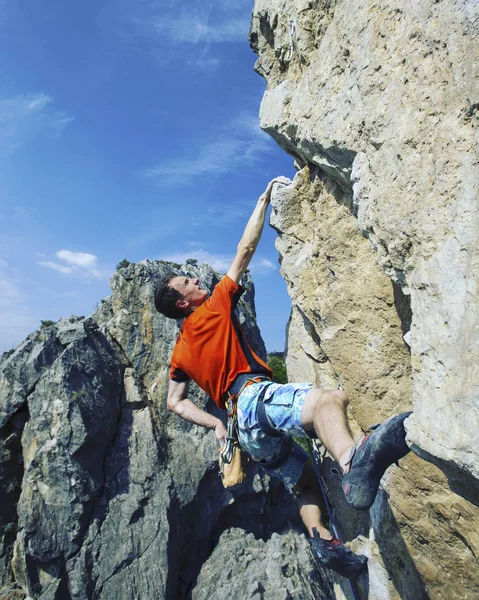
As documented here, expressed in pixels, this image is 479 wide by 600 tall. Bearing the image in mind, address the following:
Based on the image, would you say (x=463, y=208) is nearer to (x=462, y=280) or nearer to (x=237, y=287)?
(x=462, y=280)

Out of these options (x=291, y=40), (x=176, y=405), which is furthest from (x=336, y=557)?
(x=291, y=40)

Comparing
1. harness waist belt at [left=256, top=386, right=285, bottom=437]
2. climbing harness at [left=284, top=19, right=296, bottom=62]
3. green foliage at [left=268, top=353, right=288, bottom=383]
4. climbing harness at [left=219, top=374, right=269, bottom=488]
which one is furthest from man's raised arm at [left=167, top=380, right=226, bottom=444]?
green foliage at [left=268, top=353, right=288, bottom=383]

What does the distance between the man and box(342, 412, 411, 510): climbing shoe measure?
0.10 meters

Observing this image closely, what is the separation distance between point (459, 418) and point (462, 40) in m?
1.84

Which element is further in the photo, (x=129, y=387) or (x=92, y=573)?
(x=129, y=387)

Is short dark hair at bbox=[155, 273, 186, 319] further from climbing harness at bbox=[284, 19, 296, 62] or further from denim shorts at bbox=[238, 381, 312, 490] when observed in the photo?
climbing harness at bbox=[284, 19, 296, 62]

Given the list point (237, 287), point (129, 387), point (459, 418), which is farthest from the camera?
point (129, 387)

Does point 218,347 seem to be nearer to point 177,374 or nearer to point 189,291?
point 189,291

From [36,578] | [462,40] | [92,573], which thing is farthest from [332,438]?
[36,578]

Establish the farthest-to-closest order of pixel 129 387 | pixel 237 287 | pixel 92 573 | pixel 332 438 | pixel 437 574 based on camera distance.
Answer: pixel 129 387 → pixel 92 573 → pixel 237 287 → pixel 437 574 → pixel 332 438

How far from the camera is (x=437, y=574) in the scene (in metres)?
3.63

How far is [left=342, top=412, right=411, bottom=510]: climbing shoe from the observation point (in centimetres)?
255

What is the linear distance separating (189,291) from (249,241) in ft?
2.77

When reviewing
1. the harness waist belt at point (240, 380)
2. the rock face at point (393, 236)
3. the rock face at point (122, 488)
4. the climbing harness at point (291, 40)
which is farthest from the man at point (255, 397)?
the rock face at point (122, 488)
